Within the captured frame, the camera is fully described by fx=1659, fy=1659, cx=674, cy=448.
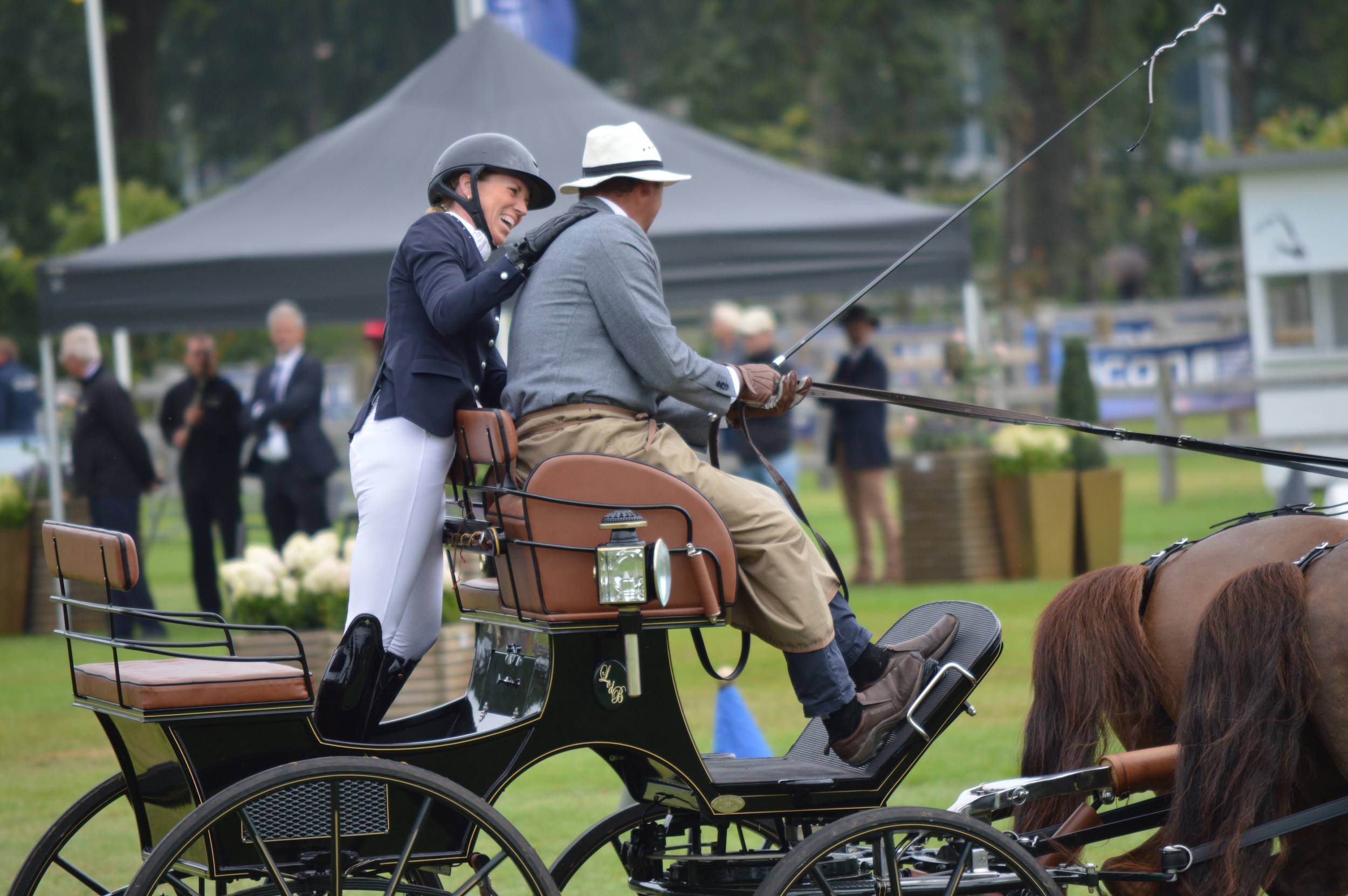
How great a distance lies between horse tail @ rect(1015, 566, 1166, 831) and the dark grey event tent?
20.6ft

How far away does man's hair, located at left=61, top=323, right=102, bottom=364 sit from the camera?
36.3ft

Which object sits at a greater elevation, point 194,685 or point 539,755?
point 194,685

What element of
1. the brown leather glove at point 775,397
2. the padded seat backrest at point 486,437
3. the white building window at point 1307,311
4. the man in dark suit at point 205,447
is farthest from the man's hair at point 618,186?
the white building window at point 1307,311

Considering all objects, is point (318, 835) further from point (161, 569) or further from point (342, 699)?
point (161, 569)

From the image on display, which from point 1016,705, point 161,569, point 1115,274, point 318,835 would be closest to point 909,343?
point 1115,274

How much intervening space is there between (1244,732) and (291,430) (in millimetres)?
8042

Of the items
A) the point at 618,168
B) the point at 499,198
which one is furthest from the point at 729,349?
the point at 618,168

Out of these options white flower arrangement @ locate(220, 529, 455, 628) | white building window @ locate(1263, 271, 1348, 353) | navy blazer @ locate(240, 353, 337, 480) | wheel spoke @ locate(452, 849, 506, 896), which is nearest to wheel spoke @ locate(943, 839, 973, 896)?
wheel spoke @ locate(452, 849, 506, 896)

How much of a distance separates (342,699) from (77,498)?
829 centimetres

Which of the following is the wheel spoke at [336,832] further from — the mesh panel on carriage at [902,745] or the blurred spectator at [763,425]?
the blurred spectator at [763,425]

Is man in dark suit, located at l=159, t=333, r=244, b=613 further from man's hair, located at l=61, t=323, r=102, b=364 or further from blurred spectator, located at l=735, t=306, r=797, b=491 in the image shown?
blurred spectator, located at l=735, t=306, r=797, b=491

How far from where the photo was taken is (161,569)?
52.2 feet

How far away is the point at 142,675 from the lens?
3580 millimetres

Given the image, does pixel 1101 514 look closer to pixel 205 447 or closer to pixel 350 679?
pixel 205 447
